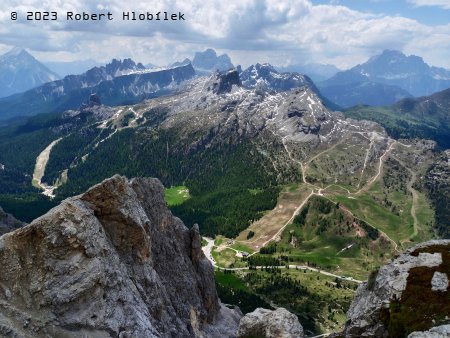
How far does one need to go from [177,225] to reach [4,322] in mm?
55744

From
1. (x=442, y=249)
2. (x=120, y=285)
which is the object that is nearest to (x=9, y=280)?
(x=120, y=285)

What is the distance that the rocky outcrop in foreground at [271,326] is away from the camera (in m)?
66.9

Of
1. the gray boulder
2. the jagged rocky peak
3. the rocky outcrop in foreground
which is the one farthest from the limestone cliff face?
the gray boulder

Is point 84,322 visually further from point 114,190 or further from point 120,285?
point 114,190

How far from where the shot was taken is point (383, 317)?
179 ft

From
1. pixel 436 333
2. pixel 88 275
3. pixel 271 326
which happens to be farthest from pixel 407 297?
pixel 88 275

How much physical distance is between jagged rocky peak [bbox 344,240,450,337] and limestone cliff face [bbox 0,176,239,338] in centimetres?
3121

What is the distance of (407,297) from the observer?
53156mm

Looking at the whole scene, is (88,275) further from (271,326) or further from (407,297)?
(407,297)

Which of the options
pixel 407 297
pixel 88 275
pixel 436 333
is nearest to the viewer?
pixel 436 333

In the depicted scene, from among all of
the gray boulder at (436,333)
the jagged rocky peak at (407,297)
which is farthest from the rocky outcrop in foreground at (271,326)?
the gray boulder at (436,333)

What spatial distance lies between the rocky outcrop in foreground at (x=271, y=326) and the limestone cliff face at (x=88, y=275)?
13172mm

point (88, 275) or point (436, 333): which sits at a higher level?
point (436, 333)

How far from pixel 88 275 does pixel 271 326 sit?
30541 mm
